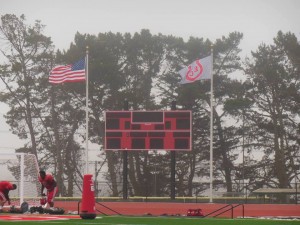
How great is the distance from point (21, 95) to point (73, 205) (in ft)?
64.8

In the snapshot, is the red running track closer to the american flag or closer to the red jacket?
the american flag

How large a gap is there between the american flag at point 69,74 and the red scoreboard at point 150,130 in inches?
96.6

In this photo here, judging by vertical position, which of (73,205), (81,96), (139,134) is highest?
(81,96)

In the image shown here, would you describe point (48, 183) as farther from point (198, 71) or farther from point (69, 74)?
point (198, 71)

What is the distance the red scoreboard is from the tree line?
14469 millimetres

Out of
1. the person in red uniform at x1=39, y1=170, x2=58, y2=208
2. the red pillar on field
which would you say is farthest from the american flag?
the red pillar on field

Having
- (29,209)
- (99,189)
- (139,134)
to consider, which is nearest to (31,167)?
(29,209)

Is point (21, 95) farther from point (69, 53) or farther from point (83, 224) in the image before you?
point (83, 224)

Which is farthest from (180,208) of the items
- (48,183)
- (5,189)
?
(48,183)

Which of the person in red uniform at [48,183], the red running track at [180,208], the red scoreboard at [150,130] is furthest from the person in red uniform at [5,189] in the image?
the red scoreboard at [150,130]

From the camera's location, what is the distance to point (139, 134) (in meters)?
34.8

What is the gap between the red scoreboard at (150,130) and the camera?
34.6 meters

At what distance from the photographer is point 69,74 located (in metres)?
35.4

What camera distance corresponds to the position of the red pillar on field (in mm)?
16156
